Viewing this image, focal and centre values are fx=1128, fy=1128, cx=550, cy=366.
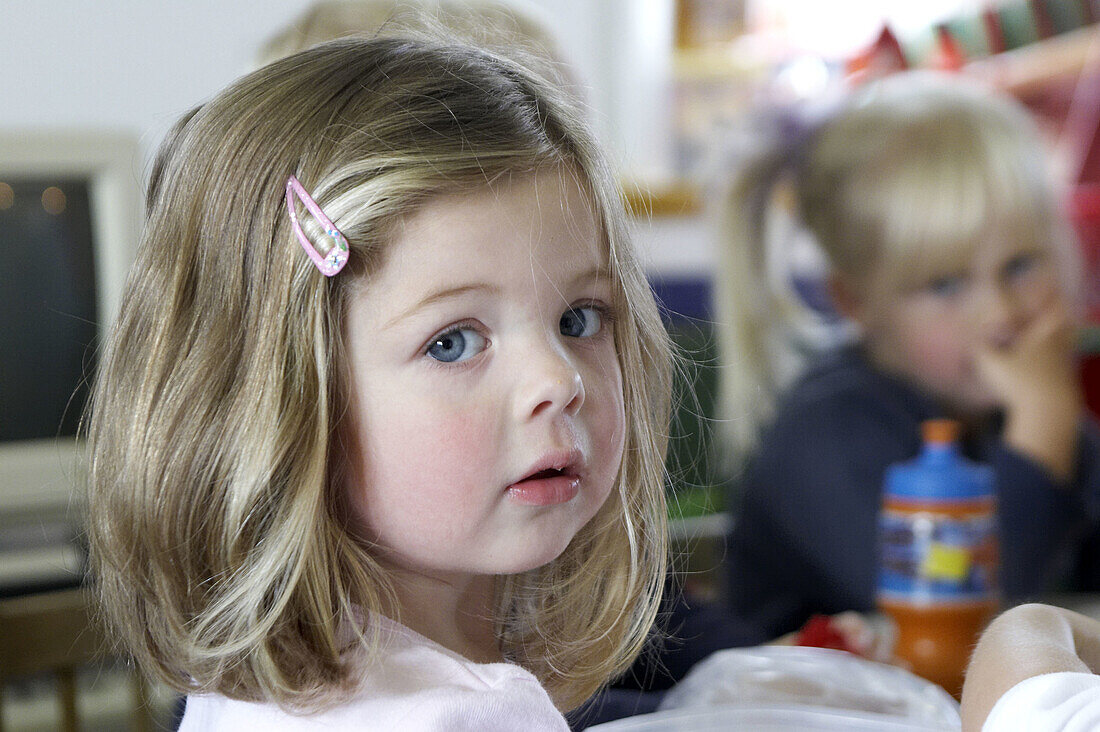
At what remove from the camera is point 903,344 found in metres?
1.17

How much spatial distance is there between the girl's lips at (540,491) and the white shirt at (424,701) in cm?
6

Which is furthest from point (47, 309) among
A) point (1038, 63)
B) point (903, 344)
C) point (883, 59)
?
point (1038, 63)

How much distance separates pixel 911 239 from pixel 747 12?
127 centimetres

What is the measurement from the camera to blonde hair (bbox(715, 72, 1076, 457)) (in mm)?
1079

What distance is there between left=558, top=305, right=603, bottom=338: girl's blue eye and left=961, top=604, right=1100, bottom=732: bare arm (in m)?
0.17

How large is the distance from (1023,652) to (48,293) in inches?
35.0

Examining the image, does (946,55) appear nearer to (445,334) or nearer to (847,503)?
(847,503)

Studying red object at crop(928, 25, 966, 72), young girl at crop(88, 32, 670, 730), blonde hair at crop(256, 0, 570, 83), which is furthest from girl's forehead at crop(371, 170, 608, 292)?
red object at crop(928, 25, 966, 72)

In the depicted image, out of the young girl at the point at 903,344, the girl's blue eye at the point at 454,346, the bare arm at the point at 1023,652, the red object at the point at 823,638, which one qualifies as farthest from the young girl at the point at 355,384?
the young girl at the point at 903,344

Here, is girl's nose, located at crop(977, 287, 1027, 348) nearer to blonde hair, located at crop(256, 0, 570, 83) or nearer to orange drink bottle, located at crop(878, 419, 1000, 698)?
orange drink bottle, located at crop(878, 419, 1000, 698)

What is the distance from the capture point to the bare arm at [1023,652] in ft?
1.07

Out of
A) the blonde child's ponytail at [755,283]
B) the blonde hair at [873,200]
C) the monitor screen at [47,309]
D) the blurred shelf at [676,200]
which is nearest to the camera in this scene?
the monitor screen at [47,309]

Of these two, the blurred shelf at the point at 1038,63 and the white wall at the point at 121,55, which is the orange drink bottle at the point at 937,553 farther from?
the blurred shelf at the point at 1038,63

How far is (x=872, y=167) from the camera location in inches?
45.3
